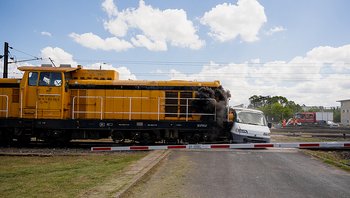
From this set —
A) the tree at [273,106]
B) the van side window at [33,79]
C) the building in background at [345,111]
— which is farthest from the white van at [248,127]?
the building in background at [345,111]

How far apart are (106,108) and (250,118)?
298 inches

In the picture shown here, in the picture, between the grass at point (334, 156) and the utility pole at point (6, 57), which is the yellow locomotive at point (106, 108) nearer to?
the grass at point (334, 156)

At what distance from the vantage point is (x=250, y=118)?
18.8 meters

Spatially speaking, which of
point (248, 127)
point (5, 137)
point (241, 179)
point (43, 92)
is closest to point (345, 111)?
point (248, 127)

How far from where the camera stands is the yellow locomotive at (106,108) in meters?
16.9

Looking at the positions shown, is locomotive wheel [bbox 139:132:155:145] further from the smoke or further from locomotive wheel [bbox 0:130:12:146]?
locomotive wheel [bbox 0:130:12:146]

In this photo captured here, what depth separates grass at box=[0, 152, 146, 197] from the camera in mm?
7402

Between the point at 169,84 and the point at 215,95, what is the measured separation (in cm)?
238

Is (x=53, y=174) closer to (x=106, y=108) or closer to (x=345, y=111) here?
(x=106, y=108)

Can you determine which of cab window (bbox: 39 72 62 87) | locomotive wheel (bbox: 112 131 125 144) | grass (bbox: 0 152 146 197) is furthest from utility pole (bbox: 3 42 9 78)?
grass (bbox: 0 152 146 197)

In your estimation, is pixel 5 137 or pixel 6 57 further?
pixel 6 57

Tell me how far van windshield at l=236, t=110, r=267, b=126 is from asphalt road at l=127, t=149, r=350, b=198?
5.26m

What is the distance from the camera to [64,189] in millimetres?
7473

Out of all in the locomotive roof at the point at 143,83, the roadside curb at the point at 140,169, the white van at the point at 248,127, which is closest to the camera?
the roadside curb at the point at 140,169
